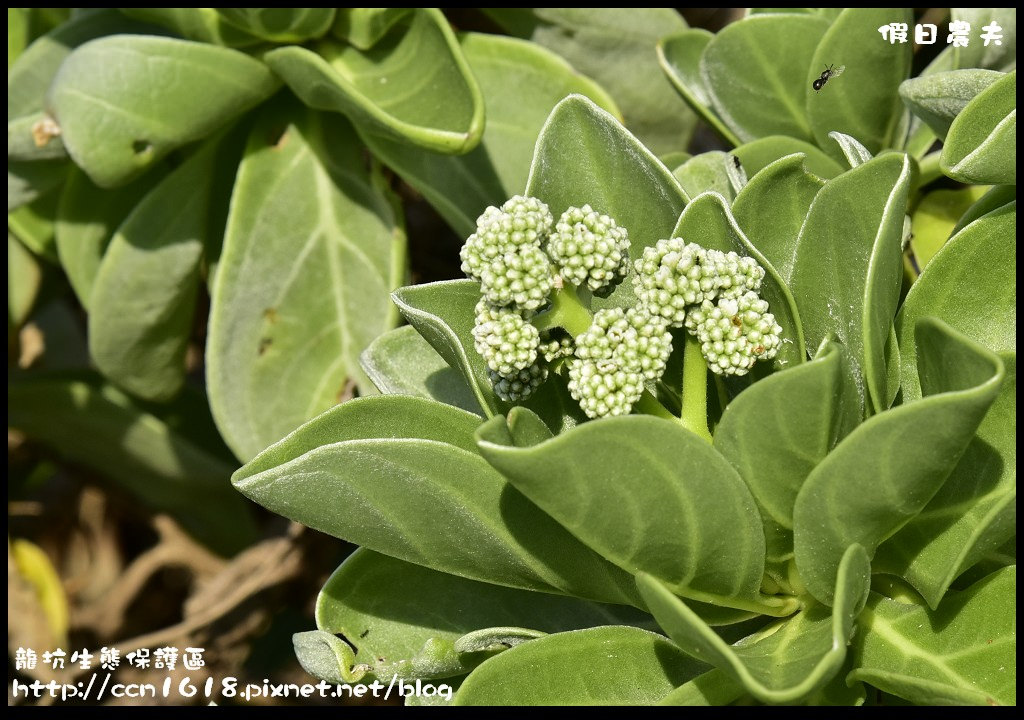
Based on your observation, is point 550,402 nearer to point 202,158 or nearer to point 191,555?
point 202,158

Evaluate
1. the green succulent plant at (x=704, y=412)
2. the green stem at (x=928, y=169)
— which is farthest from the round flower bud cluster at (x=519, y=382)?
the green stem at (x=928, y=169)

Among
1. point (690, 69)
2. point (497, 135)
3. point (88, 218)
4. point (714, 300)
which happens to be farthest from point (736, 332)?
point (88, 218)

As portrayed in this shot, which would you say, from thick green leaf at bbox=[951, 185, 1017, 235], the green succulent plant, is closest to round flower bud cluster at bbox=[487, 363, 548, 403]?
the green succulent plant

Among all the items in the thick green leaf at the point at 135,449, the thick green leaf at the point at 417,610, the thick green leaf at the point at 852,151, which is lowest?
the thick green leaf at the point at 135,449

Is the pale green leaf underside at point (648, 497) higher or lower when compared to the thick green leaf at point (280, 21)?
lower

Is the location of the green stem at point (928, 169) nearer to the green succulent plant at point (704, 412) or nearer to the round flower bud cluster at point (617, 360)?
the green succulent plant at point (704, 412)

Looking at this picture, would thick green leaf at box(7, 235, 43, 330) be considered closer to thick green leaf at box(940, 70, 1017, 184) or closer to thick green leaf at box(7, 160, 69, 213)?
thick green leaf at box(7, 160, 69, 213)
